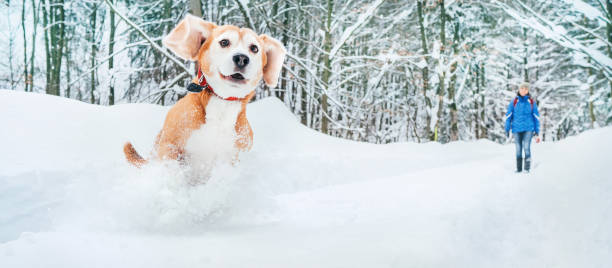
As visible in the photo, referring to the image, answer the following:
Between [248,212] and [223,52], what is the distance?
117cm

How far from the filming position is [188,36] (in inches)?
91.9

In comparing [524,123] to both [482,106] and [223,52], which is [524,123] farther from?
[482,106]

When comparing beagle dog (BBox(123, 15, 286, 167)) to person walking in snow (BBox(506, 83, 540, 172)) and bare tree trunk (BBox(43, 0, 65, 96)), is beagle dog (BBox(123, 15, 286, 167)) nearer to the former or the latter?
person walking in snow (BBox(506, 83, 540, 172))

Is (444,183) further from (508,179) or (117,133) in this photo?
(117,133)

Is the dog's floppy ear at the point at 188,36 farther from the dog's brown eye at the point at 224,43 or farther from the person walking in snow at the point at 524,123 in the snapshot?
the person walking in snow at the point at 524,123

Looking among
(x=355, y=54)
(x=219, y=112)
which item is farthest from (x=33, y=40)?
(x=219, y=112)

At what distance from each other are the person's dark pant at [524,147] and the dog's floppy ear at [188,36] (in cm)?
440

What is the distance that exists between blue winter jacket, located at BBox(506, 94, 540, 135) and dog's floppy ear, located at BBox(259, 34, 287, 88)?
387cm

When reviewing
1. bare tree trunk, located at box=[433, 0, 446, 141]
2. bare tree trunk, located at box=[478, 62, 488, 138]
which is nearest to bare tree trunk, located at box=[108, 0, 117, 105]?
bare tree trunk, located at box=[433, 0, 446, 141]

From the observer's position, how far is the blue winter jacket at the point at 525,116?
475 cm

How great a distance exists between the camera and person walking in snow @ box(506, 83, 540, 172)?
4727 millimetres

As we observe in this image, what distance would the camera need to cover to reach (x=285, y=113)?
6121 millimetres

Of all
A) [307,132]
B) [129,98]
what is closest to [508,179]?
[307,132]

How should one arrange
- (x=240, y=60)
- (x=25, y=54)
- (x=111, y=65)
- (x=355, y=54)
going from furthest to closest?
1. (x=355, y=54)
2. (x=25, y=54)
3. (x=111, y=65)
4. (x=240, y=60)
